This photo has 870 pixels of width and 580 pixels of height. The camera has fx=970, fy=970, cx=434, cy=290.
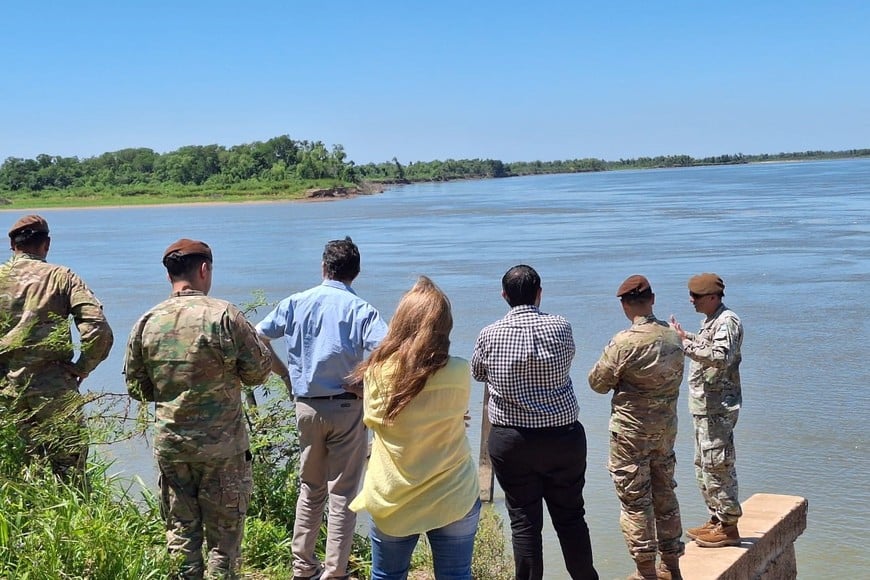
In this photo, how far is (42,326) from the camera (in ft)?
15.9

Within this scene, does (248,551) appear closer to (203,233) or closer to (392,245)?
(392,245)

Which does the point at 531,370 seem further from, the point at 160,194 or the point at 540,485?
Answer: the point at 160,194

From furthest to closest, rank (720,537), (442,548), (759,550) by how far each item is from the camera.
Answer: (759,550) → (720,537) → (442,548)

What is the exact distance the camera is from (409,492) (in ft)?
12.1

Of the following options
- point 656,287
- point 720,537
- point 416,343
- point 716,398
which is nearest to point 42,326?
point 416,343

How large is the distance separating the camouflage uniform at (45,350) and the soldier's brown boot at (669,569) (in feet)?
10.1

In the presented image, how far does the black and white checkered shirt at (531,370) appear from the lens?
443 cm

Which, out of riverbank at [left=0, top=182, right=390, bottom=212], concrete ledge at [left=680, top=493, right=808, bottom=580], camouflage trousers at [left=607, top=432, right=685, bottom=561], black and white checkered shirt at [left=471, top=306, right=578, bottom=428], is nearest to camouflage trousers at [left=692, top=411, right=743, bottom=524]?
concrete ledge at [left=680, top=493, right=808, bottom=580]

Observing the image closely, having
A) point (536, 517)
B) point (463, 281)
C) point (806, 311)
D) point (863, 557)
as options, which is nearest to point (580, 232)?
point (463, 281)

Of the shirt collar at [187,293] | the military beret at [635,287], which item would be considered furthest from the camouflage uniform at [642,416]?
the shirt collar at [187,293]

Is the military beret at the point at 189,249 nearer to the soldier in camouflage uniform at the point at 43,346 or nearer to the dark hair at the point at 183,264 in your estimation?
the dark hair at the point at 183,264

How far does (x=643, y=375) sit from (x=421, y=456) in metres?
1.59

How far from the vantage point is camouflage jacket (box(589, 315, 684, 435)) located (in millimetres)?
4789

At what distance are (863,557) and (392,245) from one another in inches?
1039
